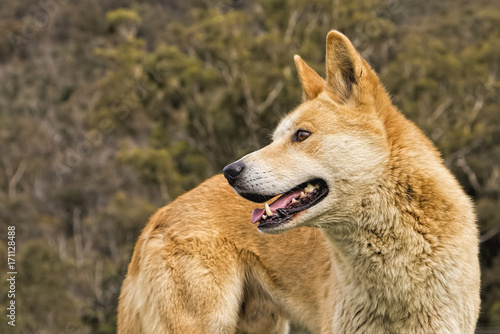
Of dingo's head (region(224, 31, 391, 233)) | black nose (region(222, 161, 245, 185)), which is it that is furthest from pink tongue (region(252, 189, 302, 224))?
black nose (region(222, 161, 245, 185))

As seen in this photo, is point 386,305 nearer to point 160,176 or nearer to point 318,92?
point 318,92

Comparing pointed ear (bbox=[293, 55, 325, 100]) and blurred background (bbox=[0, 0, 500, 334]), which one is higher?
pointed ear (bbox=[293, 55, 325, 100])

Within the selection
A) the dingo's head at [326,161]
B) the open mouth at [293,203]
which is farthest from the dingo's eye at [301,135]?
the open mouth at [293,203]

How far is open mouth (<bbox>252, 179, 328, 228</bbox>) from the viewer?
425 cm

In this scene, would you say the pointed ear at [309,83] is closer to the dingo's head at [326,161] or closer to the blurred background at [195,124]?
the dingo's head at [326,161]

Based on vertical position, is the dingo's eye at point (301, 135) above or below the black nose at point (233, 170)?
above

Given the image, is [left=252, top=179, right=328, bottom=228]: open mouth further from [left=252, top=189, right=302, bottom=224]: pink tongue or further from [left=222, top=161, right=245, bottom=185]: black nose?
[left=222, top=161, right=245, bottom=185]: black nose

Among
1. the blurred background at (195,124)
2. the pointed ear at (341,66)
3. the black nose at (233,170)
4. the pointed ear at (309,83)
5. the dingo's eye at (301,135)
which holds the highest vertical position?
the pointed ear at (341,66)

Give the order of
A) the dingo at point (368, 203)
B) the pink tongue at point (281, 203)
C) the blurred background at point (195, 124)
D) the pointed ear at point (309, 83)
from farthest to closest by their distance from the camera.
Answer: the blurred background at point (195, 124) < the pointed ear at point (309, 83) < the pink tongue at point (281, 203) < the dingo at point (368, 203)

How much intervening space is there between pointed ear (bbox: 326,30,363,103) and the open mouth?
0.63m

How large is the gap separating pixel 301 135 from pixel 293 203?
451mm

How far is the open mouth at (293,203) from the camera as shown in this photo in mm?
4250

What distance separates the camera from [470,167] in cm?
2988

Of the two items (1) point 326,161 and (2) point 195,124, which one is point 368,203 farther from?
(2) point 195,124
